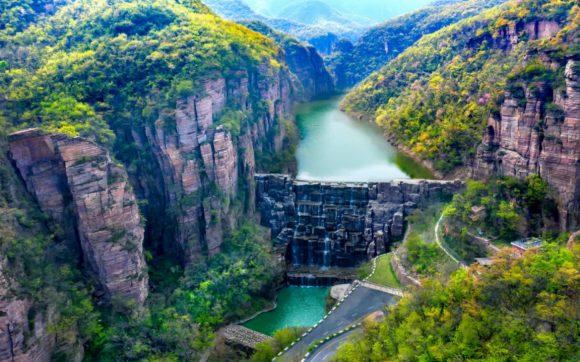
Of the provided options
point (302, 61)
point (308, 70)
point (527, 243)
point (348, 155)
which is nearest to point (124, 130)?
point (348, 155)

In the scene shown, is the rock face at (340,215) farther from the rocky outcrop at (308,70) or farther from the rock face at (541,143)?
the rocky outcrop at (308,70)

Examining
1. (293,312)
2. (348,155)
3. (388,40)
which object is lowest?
(293,312)

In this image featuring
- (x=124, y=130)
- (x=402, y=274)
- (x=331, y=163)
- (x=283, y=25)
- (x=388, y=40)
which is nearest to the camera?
(x=402, y=274)

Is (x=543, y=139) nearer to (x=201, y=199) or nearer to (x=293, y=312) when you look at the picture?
(x=293, y=312)

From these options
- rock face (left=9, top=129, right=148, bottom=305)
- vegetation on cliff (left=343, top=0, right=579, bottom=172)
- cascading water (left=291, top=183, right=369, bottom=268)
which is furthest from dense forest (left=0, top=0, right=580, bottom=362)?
cascading water (left=291, top=183, right=369, bottom=268)

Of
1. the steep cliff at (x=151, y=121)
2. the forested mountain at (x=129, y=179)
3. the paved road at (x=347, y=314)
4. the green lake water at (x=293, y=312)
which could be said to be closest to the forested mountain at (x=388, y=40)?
the forested mountain at (x=129, y=179)

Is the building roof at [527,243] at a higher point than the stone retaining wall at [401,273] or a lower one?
higher

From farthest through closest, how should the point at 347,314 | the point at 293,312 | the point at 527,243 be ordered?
the point at 293,312 → the point at 347,314 → the point at 527,243

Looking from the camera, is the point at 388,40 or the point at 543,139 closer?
the point at 543,139
